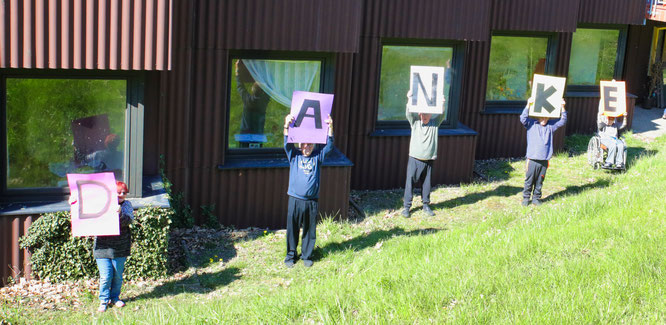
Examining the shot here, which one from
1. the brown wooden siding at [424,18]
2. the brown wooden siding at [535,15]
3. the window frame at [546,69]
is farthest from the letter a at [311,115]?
the window frame at [546,69]

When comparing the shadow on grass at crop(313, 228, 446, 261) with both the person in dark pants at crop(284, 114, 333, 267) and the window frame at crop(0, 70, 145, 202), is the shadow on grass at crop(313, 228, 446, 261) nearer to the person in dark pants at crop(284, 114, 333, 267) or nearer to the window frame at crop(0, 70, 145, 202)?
the person in dark pants at crop(284, 114, 333, 267)

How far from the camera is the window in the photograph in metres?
8.98

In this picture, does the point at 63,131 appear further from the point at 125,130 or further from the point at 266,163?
the point at 266,163

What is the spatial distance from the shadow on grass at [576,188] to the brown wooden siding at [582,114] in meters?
3.71

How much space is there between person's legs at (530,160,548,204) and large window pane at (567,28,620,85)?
18.0 feet

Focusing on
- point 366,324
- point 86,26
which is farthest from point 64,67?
point 366,324

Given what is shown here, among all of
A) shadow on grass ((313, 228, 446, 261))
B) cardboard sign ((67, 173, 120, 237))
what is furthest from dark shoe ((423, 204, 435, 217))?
cardboard sign ((67, 173, 120, 237))

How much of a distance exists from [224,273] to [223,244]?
0.98 meters

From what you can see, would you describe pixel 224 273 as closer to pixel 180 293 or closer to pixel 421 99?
pixel 180 293

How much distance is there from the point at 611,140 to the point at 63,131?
9.69 meters

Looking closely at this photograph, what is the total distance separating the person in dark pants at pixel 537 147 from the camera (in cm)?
1191

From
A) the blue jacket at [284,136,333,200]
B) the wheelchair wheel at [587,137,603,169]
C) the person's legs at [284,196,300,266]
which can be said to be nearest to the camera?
the blue jacket at [284,136,333,200]

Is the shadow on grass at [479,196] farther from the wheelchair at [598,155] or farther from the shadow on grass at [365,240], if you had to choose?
the wheelchair at [598,155]

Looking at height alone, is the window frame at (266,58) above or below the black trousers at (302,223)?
above
